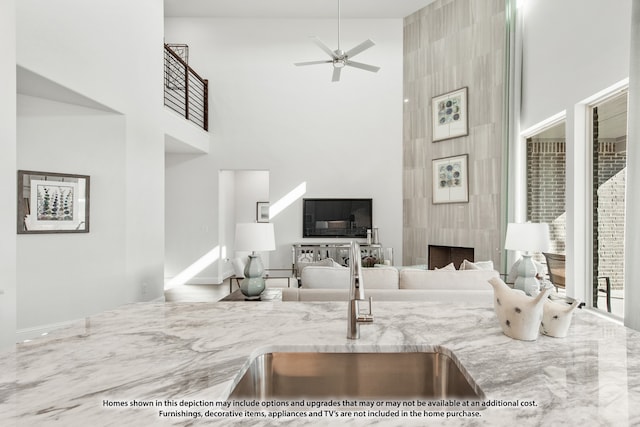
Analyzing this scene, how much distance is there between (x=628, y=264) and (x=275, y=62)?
6.45m

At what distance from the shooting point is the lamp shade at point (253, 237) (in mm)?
3014

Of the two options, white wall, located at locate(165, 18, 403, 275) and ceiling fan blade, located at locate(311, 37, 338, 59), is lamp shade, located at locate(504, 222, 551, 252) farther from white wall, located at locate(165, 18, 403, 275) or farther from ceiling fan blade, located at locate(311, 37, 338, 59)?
white wall, located at locate(165, 18, 403, 275)

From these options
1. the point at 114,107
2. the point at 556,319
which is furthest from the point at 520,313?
Answer: the point at 114,107

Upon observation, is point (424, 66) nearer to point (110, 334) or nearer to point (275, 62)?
point (275, 62)

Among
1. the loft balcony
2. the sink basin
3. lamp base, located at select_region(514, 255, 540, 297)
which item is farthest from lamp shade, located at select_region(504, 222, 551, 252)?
the loft balcony

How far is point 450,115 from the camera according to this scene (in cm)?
652

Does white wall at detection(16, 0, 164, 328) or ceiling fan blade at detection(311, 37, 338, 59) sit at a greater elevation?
ceiling fan blade at detection(311, 37, 338, 59)

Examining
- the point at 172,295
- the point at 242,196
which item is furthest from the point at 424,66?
the point at 172,295

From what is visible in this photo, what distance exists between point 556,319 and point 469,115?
5549mm

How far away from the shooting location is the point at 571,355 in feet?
3.83

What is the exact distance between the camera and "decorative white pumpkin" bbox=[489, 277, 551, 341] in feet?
4.16

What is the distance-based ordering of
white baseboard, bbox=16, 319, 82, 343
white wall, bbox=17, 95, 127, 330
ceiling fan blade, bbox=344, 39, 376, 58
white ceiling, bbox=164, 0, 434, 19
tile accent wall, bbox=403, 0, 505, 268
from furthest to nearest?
white ceiling, bbox=164, 0, 434, 19, tile accent wall, bbox=403, 0, 505, 268, ceiling fan blade, bbox=344, 39, 376, 58, white wall, bbox=17, 95, 127, 330, white baseboard, bbox=16, 319, 82, 343

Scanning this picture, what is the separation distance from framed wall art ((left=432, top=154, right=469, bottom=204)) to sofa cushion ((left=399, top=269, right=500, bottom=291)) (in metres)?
3.38

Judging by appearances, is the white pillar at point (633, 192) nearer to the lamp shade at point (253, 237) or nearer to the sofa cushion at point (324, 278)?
the sofa cushion at point (324, 278)
